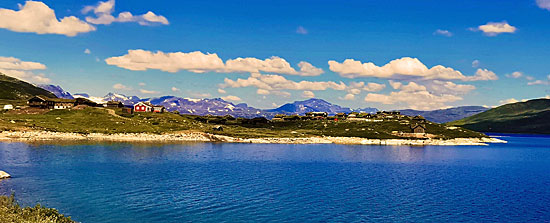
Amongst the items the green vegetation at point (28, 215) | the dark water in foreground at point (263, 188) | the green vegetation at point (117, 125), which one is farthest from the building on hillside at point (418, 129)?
the green vegetation at point (28, 215)

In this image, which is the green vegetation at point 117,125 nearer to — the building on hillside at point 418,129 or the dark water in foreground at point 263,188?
the building on hillside at point 418,129

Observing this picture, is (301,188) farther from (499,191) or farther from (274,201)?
(499,191)

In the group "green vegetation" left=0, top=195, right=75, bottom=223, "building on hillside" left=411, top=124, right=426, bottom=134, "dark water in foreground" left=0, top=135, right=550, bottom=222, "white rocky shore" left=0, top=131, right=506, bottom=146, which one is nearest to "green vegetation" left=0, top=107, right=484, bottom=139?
"building on hillside" left=411, top=124, right=426, bottom=134

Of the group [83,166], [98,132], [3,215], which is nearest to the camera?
[3,215]

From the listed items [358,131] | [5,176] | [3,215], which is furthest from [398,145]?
[3,215]

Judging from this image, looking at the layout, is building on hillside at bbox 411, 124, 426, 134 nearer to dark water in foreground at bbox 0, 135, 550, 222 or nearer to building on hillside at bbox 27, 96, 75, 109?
dark water in foreground at bbox 0, 135, 550, 222

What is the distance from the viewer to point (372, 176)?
7781 centimetres

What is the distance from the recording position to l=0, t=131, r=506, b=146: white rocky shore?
13075cm

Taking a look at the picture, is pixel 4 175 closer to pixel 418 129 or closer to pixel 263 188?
pixel 263 188

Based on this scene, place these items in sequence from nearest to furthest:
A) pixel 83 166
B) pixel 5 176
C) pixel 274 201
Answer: pixel 274 201
pixel 5 176
pixel 83 166

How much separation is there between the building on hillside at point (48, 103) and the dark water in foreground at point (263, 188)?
9367cm

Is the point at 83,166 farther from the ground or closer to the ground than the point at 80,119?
closer to the ground

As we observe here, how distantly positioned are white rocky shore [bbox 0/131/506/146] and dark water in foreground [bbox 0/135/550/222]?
35.7m

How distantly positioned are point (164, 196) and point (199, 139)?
104 m
